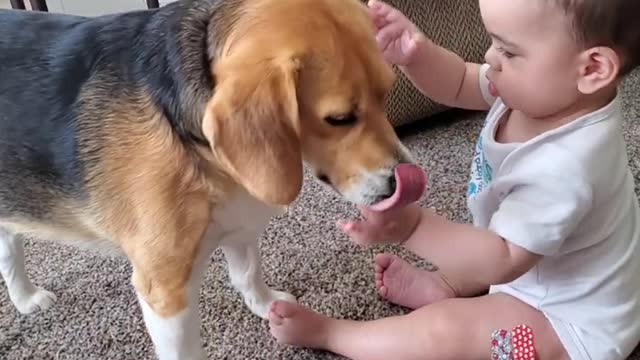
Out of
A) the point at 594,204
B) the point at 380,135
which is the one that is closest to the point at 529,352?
the point at 594,204

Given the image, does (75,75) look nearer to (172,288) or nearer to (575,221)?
(172,288)

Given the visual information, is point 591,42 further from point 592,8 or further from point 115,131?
point 115,131

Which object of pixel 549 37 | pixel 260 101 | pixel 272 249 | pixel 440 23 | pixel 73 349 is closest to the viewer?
pixel 260 101

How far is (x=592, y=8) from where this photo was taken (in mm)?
881

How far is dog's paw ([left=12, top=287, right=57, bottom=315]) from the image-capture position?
1.28 m

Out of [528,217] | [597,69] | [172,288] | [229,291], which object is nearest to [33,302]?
[229,291]

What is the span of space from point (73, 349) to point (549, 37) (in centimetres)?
77

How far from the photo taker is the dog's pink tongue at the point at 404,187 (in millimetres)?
893

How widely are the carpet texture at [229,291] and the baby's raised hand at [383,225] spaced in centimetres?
27

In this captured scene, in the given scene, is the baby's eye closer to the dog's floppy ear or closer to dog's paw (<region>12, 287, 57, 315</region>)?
the dog's floppy ear

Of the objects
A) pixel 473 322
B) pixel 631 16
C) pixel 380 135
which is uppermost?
pixel 631 16

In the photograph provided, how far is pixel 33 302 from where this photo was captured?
1280 mm

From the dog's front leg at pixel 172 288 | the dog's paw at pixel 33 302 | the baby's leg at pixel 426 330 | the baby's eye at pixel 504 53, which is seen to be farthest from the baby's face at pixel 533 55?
the dog's paw at pixel 33 302

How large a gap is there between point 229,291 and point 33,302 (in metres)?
0.29
